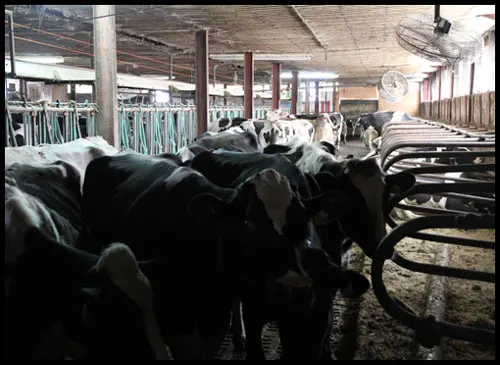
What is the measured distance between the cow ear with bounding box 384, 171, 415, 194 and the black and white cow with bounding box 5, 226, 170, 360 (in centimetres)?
250

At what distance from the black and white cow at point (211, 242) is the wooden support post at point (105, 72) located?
3.02 m

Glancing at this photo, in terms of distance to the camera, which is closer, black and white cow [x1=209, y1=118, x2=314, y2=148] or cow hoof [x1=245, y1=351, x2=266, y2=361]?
cow hoof [x1=245, y1=351, x2=266, y2=361]

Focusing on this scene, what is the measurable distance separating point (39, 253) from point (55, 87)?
32.8ft

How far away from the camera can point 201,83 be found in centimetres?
1041

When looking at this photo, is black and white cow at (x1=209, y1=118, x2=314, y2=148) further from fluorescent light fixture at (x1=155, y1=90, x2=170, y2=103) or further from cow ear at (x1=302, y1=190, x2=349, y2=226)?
cow ear at (x1=302, y1=190, x2=349, y2=226)

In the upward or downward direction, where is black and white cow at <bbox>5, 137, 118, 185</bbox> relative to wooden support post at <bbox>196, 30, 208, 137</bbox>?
downward

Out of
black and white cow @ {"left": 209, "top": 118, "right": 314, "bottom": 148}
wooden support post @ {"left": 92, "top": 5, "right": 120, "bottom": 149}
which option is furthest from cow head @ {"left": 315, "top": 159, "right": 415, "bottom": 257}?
black and white cow @ {"left": 209, "top": 118, "right": 314, "bottom": 148}

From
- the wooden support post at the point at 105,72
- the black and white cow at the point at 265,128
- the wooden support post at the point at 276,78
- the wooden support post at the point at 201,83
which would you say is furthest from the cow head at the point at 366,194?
the wooden support post at the point at 276,78

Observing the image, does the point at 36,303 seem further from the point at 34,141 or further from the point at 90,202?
the point at 34,141

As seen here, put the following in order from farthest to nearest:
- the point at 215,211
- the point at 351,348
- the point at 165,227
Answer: the point at 351,348 → the point at 165,227 → the point at 215,211

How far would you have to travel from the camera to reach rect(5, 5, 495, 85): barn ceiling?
9125 millimetres

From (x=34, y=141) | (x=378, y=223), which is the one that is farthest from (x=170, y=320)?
(x=34, y=141)

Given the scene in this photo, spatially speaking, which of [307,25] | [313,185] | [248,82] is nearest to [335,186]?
[313,185]

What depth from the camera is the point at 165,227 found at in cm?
327
